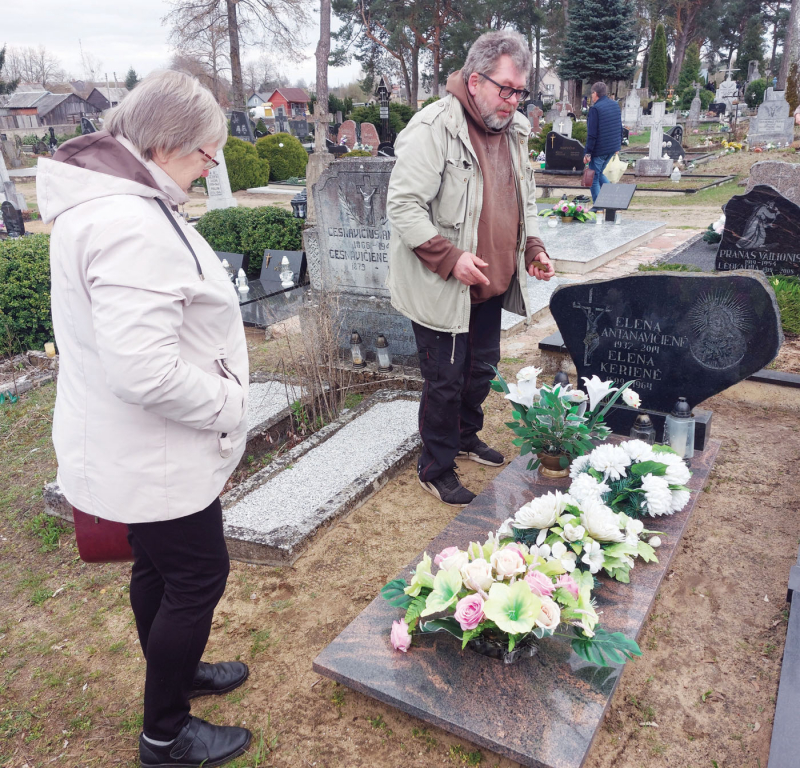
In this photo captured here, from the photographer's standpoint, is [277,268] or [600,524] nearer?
[600,524]

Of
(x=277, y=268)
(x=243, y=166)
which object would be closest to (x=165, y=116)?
(x=277, y=268)

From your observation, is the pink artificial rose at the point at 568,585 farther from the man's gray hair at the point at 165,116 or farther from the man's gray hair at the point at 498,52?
the man's gray hair at the point at 498,52

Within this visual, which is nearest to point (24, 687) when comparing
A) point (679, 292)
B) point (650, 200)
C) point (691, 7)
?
point (679, 292)

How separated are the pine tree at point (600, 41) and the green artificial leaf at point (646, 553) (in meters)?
29.6

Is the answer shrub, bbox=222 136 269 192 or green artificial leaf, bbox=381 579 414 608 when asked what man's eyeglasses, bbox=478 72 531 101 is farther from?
shrub, bbox=222 136 269 192

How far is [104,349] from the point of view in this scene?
1.37 metres

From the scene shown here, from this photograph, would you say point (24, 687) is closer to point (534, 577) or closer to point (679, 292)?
point (534, 577)

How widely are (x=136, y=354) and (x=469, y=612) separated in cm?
115

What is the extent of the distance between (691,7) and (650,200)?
115 feet

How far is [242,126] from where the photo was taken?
2283 cm

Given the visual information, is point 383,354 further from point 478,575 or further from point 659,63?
point 659,63

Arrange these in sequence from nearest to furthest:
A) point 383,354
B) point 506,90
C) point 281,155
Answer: point 506,90 < point 383,354 < point 281,155

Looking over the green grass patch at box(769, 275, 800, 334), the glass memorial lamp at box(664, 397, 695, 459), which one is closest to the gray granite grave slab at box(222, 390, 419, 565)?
the glass memorial lamp at box(664, 397, 695, 459)

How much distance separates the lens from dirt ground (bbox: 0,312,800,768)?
6.64 ft
